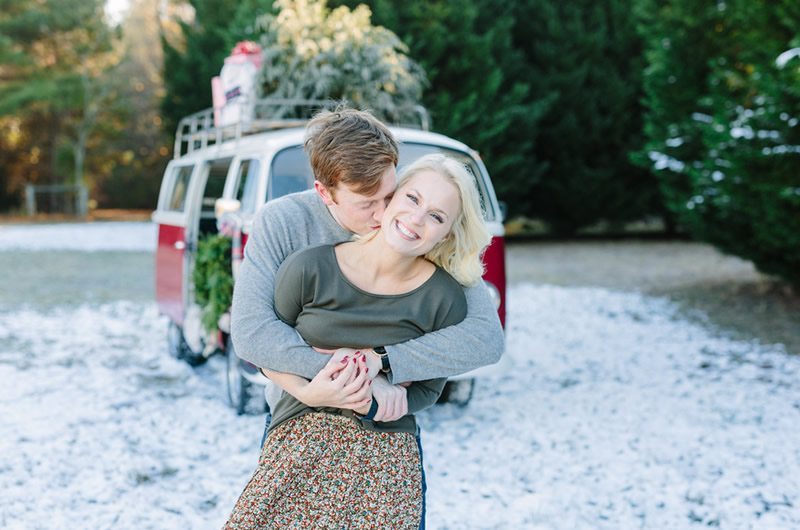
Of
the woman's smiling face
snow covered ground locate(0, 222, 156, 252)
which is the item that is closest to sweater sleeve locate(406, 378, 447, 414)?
the woman's smiling face

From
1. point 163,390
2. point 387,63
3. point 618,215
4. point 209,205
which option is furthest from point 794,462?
point 618,215

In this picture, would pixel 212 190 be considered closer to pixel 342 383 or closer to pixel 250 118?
pixel 250 118

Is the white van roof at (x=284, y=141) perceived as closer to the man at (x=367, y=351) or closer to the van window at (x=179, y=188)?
the van window at (x=179, y=188)

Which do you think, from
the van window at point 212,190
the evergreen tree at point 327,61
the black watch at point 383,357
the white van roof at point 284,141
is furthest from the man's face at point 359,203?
the evergreen tree at point 327,61

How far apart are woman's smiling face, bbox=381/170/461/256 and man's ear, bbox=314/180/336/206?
0.24 m

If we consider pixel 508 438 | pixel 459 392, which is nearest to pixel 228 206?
pixel 459 392

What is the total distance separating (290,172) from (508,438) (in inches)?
90.2

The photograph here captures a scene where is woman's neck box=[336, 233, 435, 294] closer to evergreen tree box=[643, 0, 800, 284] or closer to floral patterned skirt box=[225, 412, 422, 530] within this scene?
floral patterned skirt box=[225, 412, 422, 530]

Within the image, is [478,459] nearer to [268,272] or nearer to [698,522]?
[698,522]

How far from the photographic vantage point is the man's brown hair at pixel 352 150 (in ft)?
7.39

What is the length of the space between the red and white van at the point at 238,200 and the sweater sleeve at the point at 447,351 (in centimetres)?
258

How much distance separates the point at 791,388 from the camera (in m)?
6.66

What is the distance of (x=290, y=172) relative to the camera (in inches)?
227

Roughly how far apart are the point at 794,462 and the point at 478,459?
6.04 feet
